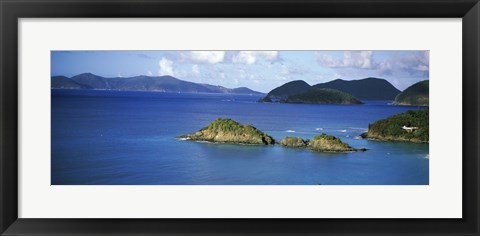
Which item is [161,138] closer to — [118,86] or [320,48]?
[118,86]

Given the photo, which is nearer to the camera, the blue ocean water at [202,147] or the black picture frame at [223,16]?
the black picture frame at [223,16]

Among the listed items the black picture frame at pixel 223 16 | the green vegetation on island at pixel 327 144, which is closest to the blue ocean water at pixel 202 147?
the green vegetation on island at pixel 327 144

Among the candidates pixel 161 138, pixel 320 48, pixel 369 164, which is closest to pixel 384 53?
pixel 320 48

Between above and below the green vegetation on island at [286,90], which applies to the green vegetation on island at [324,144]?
below

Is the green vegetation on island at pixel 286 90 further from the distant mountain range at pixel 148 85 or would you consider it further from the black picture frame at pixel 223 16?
the black picture frame at pixel 223 16

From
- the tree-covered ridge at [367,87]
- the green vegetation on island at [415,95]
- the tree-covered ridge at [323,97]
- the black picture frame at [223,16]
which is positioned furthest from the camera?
the tree-covered ridge at [323,97]
